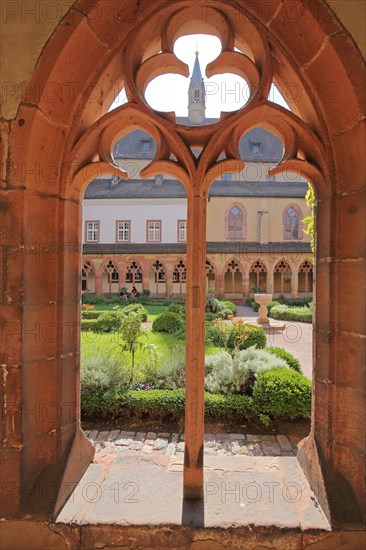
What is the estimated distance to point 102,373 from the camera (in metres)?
4.96

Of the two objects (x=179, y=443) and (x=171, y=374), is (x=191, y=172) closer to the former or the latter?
(x=179, y=443)

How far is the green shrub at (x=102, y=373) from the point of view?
480 centimetres

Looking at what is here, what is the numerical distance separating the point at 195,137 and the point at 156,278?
20938 millimetres

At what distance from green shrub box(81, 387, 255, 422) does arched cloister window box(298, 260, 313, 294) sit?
18453mm

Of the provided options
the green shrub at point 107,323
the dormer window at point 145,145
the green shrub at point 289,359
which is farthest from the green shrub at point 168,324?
the dormer window at point 145,145

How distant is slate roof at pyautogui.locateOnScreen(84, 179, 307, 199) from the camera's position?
80.4 ft

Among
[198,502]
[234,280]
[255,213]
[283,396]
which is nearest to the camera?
[198,502]

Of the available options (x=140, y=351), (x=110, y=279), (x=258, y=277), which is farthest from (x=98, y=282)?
(x=140, y=351)

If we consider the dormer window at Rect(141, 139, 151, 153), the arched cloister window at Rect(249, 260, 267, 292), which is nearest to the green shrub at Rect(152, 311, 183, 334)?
the arched cloister window at Rect(249, 260, 267, 292)

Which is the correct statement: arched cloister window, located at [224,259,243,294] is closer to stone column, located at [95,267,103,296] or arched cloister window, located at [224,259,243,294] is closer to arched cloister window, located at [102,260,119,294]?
arched cloister window, located at [102,260,119,294]

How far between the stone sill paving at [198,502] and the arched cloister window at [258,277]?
20.8 meters

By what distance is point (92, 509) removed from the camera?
141 centimetres

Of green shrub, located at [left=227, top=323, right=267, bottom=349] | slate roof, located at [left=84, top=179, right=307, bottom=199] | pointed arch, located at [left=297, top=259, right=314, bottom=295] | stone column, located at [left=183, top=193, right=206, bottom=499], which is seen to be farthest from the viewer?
slate roof, located at [left=84, top=179, right=307, bottom=199]

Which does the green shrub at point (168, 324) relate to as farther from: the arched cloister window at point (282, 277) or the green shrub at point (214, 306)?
the arched cloister window at point (282, 277)
